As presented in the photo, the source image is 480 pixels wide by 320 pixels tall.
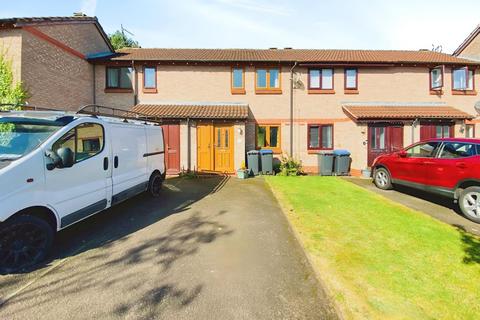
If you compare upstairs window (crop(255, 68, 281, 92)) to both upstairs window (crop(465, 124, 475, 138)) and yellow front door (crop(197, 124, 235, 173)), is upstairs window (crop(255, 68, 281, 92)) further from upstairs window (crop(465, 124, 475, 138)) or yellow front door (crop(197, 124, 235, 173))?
upstairs window (crop(465, 124, 475, 138))

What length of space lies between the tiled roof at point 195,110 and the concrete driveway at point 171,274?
668 cm

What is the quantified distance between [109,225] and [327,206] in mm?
5433

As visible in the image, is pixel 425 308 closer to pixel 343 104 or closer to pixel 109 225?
pixel 109 225

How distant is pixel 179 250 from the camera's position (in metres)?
4.42

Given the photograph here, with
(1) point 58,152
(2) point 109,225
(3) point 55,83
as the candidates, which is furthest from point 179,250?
(3) point 55,83

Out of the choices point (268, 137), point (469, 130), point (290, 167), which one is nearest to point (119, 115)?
point (268, 137)

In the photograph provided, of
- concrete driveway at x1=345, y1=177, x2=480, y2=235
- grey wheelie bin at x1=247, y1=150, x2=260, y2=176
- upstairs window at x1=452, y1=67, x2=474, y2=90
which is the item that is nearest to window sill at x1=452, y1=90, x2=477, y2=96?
upstairs window at x1=452, y1=67, x2=474, y2=90

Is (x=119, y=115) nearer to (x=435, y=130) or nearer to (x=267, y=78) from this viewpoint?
(x=267, y=78)

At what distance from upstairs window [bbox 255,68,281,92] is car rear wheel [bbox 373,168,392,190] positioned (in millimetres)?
6865

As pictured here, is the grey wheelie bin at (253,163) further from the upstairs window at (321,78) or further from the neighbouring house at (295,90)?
the upstairs window at (321,78)

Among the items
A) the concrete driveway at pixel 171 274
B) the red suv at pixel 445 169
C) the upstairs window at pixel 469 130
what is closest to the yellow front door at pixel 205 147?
the concrete driveway at pixel 171 274

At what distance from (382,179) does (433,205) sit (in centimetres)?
222

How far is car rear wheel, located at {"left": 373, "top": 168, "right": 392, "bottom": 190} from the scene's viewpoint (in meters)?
9.20

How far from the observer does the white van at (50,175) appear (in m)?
3.60
